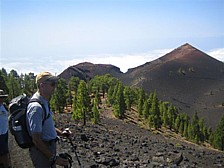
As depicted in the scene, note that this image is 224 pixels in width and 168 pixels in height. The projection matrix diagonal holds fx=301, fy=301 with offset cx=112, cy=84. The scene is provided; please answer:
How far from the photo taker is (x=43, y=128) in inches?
216

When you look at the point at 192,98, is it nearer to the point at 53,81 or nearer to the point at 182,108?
the point at 182,108

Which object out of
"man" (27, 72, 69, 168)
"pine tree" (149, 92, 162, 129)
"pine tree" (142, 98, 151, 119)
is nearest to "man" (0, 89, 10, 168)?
"man" (27, 72, 69, 168)

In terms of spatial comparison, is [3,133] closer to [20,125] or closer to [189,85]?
[20,125]

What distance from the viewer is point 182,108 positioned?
11344cm

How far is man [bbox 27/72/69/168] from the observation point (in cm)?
515

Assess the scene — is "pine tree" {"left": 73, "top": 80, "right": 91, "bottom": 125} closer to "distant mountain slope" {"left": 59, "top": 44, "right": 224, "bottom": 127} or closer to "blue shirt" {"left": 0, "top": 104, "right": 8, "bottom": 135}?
"blue shirt" {"left": 0, "top": 104, "right": 8, "bottom": 135}

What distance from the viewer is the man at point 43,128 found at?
5.15 meters

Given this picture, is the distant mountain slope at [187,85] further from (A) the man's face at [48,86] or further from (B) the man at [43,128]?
(A) the man's face at [48,86]

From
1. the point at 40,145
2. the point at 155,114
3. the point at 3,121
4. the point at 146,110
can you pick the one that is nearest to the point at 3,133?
the point at 3,121

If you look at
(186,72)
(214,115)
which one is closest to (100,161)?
(214,115)

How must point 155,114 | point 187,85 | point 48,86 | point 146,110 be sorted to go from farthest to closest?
point 187,85, point 146,110, point 155,114, point 48,86

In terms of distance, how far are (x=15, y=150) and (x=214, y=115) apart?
9743cm

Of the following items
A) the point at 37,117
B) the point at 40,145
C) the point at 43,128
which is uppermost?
the point at 37,117

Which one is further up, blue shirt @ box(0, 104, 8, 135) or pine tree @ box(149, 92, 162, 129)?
blue shirt @ box(0, 104, 8, 135)
